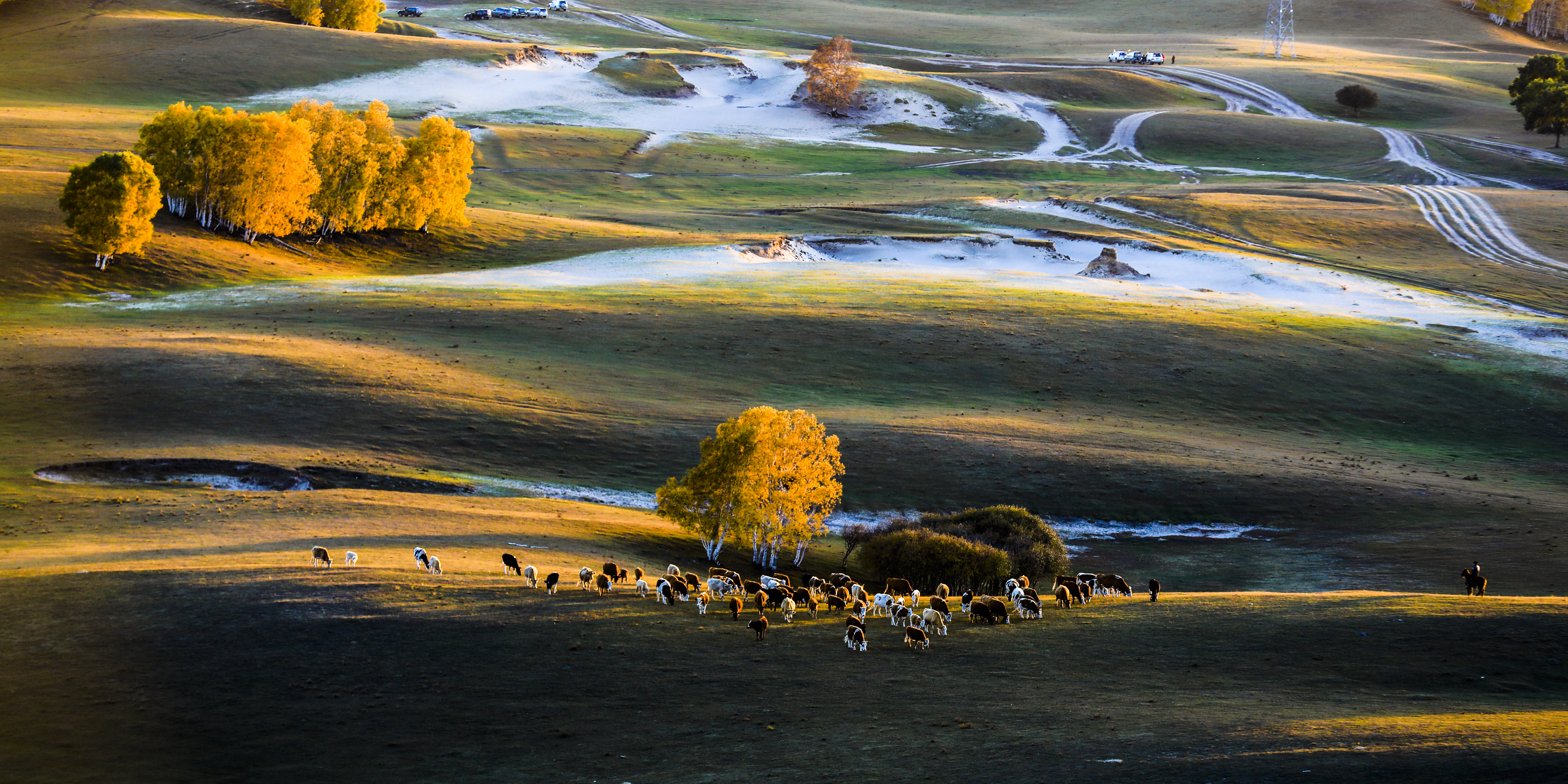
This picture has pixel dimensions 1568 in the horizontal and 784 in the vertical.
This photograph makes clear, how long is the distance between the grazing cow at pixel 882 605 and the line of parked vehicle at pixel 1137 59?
523ft

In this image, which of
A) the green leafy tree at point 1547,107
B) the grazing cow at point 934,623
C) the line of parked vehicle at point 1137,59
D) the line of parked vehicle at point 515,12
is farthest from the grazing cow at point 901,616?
the line of parked vehicle at point 515,12

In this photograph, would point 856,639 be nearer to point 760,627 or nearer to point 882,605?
point 760,627

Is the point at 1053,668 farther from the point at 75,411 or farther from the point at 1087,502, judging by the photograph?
the point at 75,411

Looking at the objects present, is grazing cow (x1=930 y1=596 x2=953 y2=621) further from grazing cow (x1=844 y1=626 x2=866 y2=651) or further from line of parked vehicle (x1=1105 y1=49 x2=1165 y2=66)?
line of parked vehicle (x1=1105 y1=49 x2=1165 y2=66)

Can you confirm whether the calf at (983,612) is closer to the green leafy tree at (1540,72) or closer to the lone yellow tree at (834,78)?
the lone yellow tree at (834,78)

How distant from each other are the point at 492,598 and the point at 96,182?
1789 inches

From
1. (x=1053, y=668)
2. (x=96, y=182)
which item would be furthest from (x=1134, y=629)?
(x=96, y=182)

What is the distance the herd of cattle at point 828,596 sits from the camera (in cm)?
2261

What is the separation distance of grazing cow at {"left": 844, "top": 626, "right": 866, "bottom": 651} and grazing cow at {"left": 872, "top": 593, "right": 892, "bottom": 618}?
3.41 metres

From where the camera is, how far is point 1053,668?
2023cm

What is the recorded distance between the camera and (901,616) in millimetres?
23344

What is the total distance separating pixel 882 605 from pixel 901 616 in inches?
57.0

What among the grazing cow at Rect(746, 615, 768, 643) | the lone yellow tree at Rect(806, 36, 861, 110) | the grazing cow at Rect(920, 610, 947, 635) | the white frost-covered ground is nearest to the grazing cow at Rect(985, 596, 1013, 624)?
the grazing cow at Rect(920, 610, 947, 635)

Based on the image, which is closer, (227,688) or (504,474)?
(227,688)
